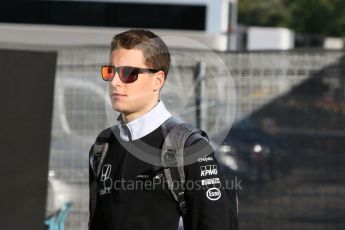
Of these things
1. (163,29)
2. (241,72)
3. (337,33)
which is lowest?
(241,72)

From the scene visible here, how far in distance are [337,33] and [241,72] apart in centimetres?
6620

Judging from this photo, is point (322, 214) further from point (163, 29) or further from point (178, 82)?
point (163, 29)

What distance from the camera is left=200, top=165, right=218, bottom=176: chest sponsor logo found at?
11.6 ft

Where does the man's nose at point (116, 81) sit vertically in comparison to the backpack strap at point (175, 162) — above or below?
above

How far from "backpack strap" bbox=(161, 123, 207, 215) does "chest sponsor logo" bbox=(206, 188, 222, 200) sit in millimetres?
101

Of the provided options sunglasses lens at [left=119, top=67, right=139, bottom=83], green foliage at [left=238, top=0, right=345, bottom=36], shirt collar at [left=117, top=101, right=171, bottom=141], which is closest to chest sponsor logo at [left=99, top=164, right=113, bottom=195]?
shirt collar at [left=117, top=101, right=171, bottom=141]

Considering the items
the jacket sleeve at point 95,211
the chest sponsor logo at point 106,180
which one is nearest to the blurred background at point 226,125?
the jacket sleeve at point 95,211

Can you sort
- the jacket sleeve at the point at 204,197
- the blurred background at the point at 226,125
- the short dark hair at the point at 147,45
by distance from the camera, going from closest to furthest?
1. the jacket sleeve at the point at 204,197
2. the short dark hair at the point at 147,45
3. the blurred background at the point at 226,125

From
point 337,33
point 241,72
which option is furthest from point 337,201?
point 337,33

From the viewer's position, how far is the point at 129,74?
363cm

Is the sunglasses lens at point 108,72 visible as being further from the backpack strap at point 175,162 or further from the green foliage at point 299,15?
the green foliage at point 299,15

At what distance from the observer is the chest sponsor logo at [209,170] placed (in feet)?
11.6

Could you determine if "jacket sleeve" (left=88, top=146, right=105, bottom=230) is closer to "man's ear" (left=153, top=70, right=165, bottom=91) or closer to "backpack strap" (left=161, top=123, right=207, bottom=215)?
"backpack strap" (left=161, top=123, right=207, bottom=215)

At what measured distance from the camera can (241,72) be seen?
7.36 m
